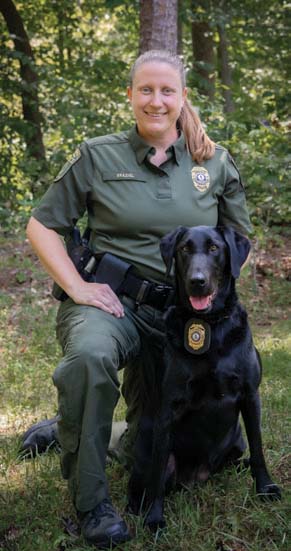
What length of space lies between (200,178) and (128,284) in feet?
2.01

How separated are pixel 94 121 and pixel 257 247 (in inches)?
122

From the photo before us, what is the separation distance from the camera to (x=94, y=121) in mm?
9156

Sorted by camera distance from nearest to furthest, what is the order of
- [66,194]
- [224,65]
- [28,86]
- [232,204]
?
1. [66,194]
2. [232,204]
3. [28,86]
4. [224,65]

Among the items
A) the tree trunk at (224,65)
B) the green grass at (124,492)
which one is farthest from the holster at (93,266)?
the tree trunk at (224,65)

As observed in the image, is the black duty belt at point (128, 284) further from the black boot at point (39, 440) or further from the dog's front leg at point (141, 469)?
the black boot at point (39, 440)

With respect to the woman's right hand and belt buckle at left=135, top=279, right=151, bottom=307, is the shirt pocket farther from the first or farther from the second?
belt buckle at left=135, top=279, right=151, bottom=307

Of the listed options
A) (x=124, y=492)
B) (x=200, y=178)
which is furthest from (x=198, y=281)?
(x=124, y=492)

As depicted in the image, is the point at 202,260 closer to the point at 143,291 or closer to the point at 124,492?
the point at 143,291

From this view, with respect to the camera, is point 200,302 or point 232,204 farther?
point 232,204

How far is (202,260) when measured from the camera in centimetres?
273

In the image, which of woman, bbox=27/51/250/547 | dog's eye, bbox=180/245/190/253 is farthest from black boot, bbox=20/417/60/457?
dog's eye, bbox=180/245/190/253

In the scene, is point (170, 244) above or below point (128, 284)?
above

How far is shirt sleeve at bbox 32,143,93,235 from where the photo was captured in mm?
3156

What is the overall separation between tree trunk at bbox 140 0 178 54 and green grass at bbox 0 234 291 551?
3224mm
